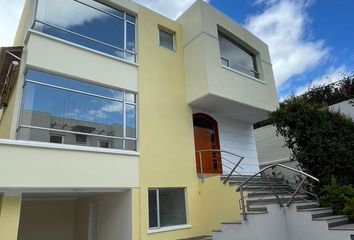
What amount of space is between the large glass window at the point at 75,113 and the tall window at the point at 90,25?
1.47 metres

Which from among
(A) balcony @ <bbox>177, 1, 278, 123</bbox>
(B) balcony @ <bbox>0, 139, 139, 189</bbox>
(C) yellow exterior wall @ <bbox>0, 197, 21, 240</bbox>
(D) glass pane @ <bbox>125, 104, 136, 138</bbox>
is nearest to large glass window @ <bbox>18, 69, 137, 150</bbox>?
(D) glass pane @ <bbox>125, 104, 136, 138</bbox>

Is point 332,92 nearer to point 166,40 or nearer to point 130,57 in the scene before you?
point 166,40

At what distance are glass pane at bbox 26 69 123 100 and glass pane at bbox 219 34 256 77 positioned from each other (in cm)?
519

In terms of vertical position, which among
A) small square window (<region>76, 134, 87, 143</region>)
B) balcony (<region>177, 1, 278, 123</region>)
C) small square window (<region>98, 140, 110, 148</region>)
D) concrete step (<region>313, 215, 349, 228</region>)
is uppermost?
balcony (<region>177, 1, 278, 123</region>)

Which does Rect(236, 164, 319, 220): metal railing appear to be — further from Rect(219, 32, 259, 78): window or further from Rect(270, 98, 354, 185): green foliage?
Rect(219, 32, 259, 78): window

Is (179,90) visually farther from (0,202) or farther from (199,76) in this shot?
(0,202)

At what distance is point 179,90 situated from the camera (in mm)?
10961

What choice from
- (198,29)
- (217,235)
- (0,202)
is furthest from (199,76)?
(0,202)

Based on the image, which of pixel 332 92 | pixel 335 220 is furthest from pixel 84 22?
pixel 332 92

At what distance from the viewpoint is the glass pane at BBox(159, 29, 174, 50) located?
11.5 metres

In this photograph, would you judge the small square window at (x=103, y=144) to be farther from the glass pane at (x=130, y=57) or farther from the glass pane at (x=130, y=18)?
the glass pane at (x=130, y=18)

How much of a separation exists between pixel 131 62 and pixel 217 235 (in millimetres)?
6352

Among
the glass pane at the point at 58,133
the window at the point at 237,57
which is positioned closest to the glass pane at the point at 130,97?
the glass pane at the point at 58,133

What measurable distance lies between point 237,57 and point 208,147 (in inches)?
170
